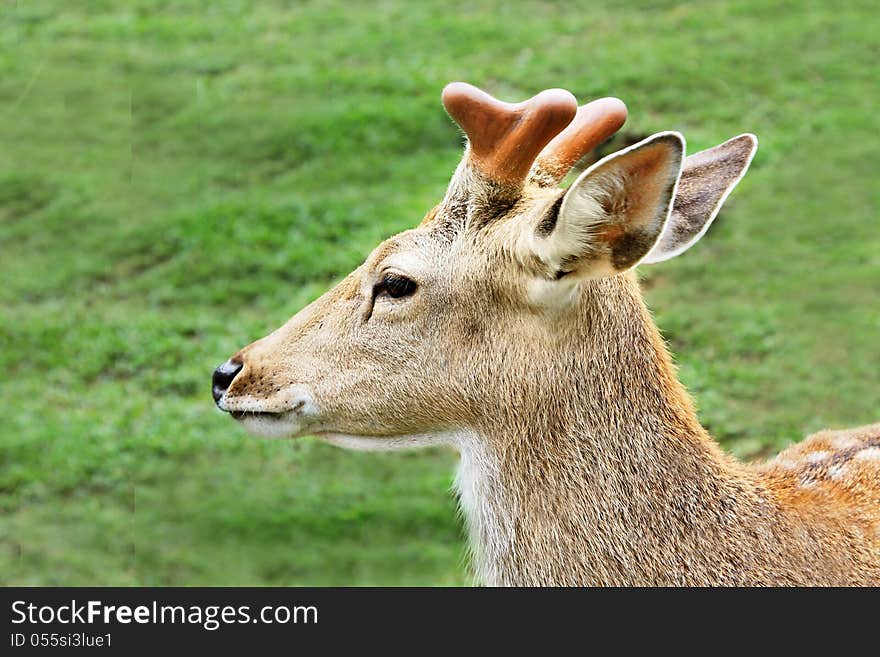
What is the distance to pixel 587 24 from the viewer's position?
11625 millimetres

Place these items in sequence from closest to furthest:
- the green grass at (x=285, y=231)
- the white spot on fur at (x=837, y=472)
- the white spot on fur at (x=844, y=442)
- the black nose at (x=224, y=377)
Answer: the black nose at (x=224, y=377)
the white spot on fur at (x=837, y=472)
the white spot on fur at (x=844, y=442)
the green grass at (x=285, y=231)

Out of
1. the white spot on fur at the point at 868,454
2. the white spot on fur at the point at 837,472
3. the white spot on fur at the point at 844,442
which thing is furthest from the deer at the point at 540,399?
the white spot on fur at the point at 844,442

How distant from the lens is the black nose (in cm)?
425

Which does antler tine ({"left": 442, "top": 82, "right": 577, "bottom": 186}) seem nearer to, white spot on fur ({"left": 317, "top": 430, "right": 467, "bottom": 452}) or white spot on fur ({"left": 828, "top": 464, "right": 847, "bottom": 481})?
white spot on fur ({"left": 317, "top": 430, "right": 467, "bottom": 452})

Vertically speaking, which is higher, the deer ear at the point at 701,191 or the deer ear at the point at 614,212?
the deer ear at the point at 701,191

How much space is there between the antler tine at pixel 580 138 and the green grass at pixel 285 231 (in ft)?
10.8

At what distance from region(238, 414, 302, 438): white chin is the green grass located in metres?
3.00

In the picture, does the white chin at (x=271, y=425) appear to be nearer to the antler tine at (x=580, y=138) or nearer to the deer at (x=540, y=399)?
the deer at (x=540, y=399)

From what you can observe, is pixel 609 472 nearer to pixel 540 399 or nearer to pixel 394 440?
pixel 540 399

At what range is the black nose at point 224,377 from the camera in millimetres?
4254

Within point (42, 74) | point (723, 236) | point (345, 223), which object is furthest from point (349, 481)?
point (42, 74)

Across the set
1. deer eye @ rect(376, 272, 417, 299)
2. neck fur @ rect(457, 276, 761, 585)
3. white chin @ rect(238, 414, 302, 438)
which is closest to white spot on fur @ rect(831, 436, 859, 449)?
neck fur @ rect(457, 276, 761, 585)

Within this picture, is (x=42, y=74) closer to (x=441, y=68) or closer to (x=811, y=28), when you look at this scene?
(x=441, y=68)

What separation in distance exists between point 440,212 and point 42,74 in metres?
8.22
